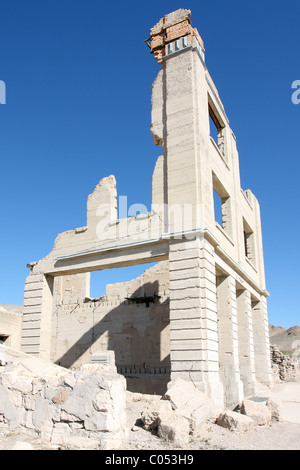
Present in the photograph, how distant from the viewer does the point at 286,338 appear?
58.0 m

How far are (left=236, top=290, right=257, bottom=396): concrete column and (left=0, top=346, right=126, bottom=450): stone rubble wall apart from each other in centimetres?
1038

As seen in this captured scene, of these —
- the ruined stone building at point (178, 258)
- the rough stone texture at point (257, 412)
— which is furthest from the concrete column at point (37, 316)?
the rough stone texture at point (257, 412)

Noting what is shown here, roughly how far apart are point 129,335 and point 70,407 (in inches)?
504

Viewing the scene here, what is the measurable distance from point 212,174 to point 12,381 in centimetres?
988

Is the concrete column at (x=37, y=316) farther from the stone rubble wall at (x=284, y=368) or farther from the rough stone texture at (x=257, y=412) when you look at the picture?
the stone rubble wall at (x=284, y=368)

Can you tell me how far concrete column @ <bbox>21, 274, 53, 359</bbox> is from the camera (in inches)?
531

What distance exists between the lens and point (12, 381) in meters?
6.14

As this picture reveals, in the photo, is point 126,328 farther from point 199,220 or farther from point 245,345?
point 199,220

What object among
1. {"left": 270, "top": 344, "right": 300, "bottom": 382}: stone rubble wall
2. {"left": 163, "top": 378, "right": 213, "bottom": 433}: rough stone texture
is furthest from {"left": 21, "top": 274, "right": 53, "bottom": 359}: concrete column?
{"left": 270, "top": 344, "right": 300, "bottom": 382}: stone rubble wall

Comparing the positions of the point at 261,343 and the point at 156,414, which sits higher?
the point at 261,343

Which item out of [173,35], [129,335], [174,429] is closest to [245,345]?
[129,335]

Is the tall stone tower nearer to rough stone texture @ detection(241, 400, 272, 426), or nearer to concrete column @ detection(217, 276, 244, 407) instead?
concrete column @ detection(217, 276, 244, 407)
